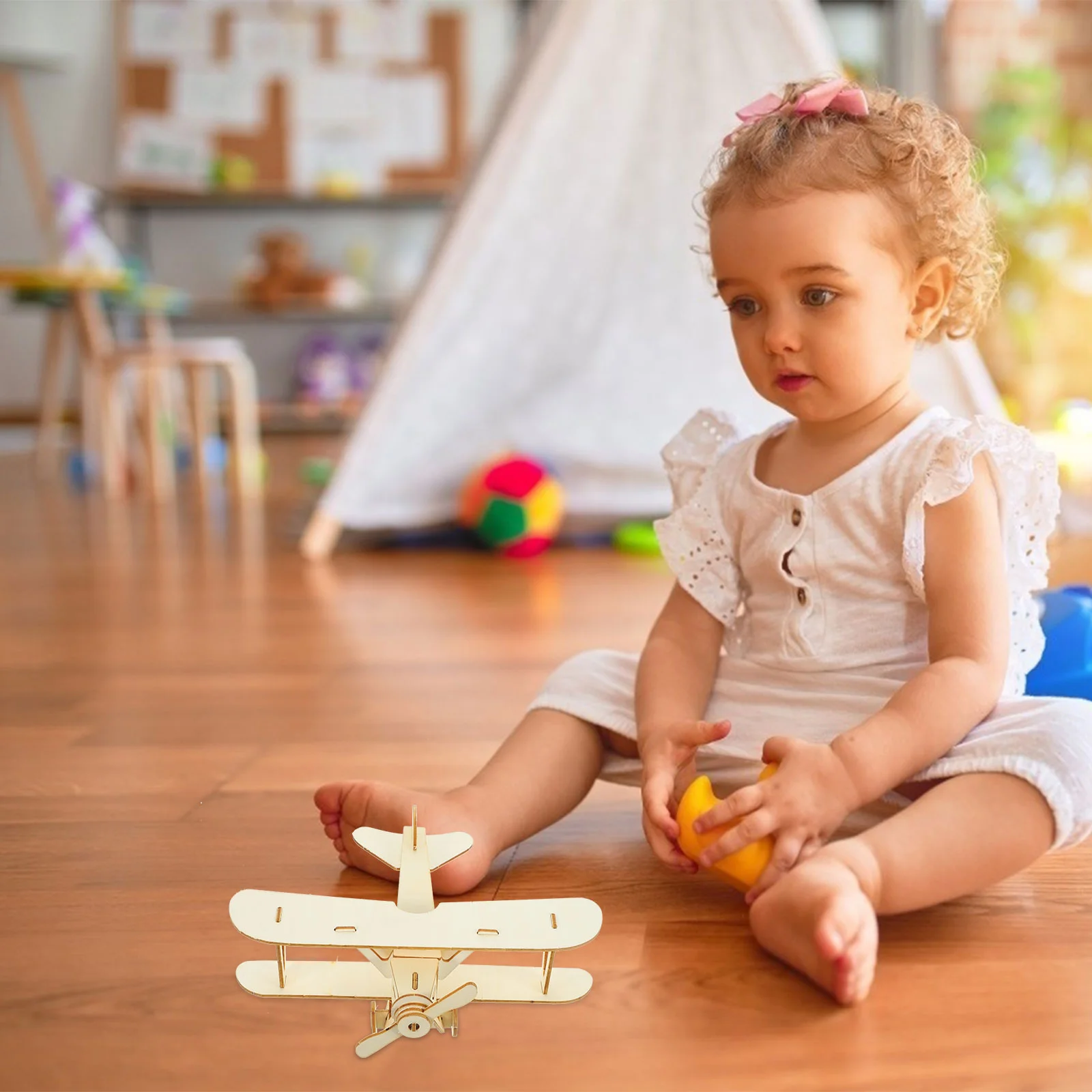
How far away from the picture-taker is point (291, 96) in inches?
211

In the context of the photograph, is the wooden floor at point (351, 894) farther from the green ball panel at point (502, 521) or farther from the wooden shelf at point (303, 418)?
the wooden shelf at point (303, 418)

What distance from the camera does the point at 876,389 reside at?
88cm

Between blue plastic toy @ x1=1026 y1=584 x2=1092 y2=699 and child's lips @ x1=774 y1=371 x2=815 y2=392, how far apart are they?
289 millimetres

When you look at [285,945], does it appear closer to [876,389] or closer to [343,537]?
[876,389]

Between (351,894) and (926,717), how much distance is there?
0.32 meters

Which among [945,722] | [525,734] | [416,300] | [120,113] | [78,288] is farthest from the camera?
[120,113]

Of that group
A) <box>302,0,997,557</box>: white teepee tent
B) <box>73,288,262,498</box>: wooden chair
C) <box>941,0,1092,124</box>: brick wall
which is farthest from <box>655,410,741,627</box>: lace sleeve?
<box>941,0,1092,124</box>: brick wall

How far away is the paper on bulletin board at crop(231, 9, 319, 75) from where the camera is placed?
210 inches

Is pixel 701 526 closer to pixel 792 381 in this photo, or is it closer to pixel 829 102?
pixel 792 381

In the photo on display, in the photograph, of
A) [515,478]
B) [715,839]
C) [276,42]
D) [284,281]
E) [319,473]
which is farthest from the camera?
[276,42]

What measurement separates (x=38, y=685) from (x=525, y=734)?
0.68 meters

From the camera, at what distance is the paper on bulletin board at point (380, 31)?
5.36 m

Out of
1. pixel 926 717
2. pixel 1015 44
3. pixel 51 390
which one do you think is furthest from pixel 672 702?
pixel 1015 44

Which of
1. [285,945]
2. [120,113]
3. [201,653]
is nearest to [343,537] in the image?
[201,653]
